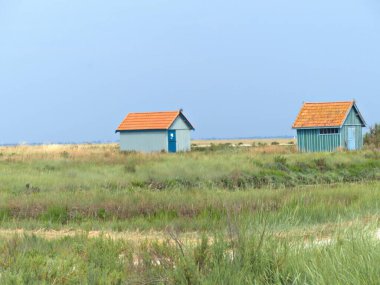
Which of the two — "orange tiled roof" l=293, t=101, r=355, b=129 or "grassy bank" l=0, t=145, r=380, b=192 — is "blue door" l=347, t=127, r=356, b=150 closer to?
"orange tiled roof" l=293, t=101, r=355, b=129

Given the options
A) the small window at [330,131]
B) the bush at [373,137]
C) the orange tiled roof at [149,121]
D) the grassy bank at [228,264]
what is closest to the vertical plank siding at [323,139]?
the small window at [330,131]

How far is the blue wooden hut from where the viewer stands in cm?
4562

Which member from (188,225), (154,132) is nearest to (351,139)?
(154,132)

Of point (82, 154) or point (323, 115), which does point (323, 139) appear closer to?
point (323, 115)

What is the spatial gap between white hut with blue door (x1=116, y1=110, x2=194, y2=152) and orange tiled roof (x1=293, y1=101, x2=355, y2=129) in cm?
1109

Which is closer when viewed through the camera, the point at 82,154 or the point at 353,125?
the point at 82,154

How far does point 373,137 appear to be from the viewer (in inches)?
2154

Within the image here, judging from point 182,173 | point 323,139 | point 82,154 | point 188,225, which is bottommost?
point 188,225

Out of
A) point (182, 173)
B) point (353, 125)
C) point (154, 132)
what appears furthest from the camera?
point (154, 132)

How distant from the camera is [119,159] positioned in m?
33.6

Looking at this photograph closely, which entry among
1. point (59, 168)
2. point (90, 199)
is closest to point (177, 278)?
point (90, 199)

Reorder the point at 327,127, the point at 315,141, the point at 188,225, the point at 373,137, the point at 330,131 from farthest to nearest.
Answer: the point at 373,137, the point at 315,141, the point at 330,131, the point at 327,127, the point at 188,225

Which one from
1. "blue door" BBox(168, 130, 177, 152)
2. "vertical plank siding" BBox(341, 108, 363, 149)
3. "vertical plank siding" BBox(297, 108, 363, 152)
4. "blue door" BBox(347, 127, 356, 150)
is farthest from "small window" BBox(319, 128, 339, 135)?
"blue door" BBox(168, 130, 177, 152)

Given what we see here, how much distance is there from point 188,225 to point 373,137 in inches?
1822
